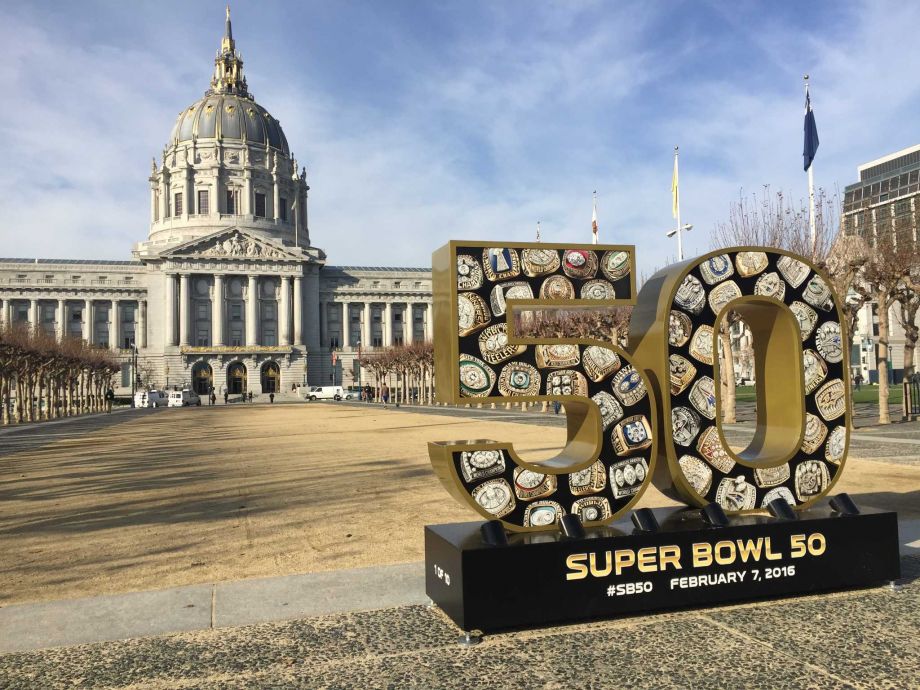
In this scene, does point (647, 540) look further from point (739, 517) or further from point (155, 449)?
point (155, 449)

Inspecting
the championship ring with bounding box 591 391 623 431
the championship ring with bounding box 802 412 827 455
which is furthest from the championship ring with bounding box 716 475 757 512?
the championship ring with bounding box 591 391 623 431

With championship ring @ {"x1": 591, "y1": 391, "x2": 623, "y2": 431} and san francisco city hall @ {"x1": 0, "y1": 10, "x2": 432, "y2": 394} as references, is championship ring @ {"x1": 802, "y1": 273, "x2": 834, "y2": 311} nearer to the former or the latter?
championship ring @ {"x1": 591, "y1": 391, "x2": 623, "y2": 431}

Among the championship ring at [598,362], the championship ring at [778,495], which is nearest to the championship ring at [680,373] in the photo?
the championship ring at [598,362]

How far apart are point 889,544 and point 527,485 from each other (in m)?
3.09

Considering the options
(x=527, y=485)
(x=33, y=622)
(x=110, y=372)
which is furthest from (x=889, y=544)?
(x=110, y=372)

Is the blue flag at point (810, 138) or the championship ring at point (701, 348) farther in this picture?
the blue flag at point (810, 138)

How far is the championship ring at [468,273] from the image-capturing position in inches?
241

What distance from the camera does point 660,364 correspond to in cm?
645

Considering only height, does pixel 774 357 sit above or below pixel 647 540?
above

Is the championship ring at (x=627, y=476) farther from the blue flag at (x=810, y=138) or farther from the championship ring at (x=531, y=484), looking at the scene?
the blue flag at (x=810, y=138)

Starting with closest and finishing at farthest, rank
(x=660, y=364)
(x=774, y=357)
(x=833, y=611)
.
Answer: (x=833, y=611)
(x=660, y=364)
(x=774, y=357)

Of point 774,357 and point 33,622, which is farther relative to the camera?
point 774,357

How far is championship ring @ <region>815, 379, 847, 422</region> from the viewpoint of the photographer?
274 inches

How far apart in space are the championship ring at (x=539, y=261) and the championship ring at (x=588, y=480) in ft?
5.43
